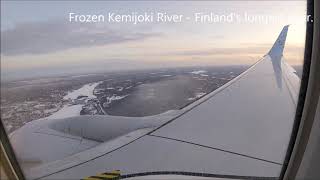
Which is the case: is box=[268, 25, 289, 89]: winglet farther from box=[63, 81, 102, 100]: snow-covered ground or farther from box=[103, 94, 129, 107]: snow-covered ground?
box=[63, 81, 102, 100]: snow-covered ground

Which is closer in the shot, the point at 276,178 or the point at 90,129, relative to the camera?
the point at 90,129

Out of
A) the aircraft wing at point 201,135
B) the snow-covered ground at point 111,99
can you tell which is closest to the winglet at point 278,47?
the aircraft wing at point 201,135

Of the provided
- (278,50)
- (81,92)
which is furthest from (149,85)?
(278,50)

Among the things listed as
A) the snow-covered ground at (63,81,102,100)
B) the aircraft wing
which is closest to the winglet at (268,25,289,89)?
the aircraft wing

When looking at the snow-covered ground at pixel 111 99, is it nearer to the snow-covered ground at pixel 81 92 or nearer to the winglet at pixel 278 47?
the snow-covered ground at pixel 81 92

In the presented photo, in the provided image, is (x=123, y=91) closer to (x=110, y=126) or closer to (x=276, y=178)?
(x=110, y=126)

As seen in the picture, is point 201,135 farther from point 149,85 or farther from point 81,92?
point 81,92

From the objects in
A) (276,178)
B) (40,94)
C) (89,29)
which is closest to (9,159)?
(40,94)
